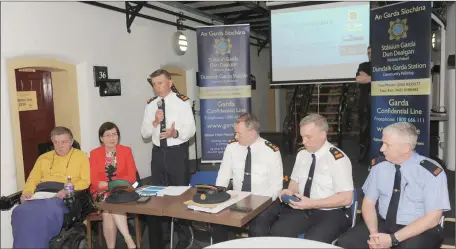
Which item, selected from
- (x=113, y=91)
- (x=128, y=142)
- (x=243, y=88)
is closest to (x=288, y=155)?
(x=243, y=88)

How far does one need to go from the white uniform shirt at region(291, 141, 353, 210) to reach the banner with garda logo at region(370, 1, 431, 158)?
199cm

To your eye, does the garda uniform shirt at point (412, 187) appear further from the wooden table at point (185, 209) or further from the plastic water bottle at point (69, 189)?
the plastic water bottle at point (69, 189)

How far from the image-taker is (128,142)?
5.64m

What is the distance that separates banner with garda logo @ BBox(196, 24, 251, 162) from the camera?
6020 mm

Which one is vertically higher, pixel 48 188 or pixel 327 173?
pixel 327 173

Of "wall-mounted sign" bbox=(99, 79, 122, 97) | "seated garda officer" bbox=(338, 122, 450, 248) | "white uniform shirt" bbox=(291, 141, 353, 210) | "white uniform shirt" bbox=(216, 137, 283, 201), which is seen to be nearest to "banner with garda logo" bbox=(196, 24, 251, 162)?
"wall-mounted sign" bbox=(99, 79, 122, 97)

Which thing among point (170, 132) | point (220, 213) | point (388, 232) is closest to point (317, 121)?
point (388, 232)

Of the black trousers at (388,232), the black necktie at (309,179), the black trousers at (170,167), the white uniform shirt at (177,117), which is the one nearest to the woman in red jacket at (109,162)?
the black trousers at (170,167)

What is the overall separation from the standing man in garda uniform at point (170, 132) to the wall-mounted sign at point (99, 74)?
5.00ft

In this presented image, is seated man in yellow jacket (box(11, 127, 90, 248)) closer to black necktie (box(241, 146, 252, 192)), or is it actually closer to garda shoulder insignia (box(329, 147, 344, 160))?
black necktie (box(241, 146, 252, 192))

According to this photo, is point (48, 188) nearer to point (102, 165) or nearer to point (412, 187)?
point (102, 165)

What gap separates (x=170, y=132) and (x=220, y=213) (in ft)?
5.14

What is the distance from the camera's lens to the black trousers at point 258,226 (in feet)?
8.43

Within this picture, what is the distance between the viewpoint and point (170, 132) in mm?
3568
